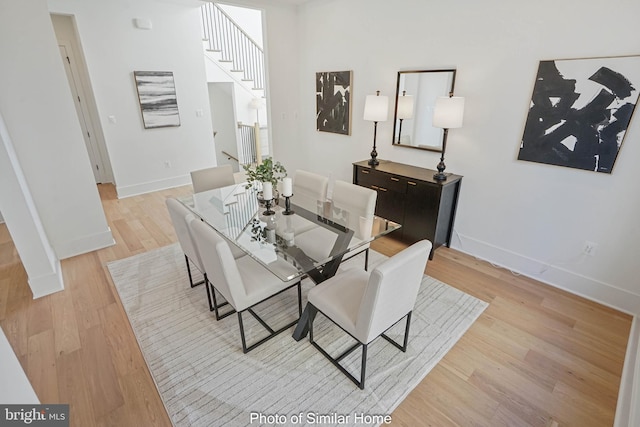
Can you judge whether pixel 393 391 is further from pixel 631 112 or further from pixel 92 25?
pixel 92 25

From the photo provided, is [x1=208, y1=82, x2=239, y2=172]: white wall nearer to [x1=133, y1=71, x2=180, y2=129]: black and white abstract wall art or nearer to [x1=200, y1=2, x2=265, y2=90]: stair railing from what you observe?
[x1=200, y1=2, x2=265, y2=90]: stair railing

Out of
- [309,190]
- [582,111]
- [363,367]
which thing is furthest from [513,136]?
[363,367]

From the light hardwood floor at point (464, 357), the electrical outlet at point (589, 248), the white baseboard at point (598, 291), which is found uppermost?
the electrical outlet at point (589, 248)

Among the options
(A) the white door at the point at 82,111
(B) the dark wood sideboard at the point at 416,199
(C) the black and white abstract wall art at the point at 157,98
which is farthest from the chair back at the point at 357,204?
(A) the white door at the point at 82,111

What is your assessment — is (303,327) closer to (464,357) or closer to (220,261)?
(220,261)

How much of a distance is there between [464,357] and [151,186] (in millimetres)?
5163

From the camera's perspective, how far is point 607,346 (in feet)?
7.01

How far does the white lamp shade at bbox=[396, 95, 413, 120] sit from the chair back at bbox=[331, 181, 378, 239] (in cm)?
127

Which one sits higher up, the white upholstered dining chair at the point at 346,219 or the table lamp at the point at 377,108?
the table lamp at the point at 377,108

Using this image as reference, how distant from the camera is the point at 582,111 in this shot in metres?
2.32

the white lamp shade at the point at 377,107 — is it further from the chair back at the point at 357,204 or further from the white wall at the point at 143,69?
the white wall at the point at 143,69

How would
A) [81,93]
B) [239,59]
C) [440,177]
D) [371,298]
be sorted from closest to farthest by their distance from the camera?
[371,298], [440,177], [81,93], [239,59]

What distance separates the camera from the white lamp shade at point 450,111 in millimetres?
2760

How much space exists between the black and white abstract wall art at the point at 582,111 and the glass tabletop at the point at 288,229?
57.3 inches
